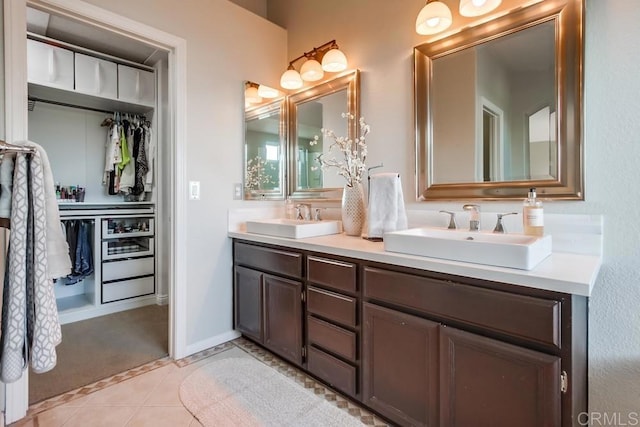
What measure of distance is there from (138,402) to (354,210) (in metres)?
1.56

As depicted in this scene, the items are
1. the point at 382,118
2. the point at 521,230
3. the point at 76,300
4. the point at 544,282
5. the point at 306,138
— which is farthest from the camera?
the point at 76,300

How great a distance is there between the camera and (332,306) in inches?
62.4

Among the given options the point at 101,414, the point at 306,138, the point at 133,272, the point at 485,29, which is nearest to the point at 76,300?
the point at 133,272

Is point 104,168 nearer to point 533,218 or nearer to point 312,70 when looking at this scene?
point 312,70

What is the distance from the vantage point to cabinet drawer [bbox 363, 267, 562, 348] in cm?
95

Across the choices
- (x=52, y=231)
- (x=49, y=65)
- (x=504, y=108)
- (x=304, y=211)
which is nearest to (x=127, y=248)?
(x=49, y=65)

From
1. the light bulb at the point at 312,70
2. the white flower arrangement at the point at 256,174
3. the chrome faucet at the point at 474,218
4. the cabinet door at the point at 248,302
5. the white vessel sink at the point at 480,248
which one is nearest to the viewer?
the white vessel sink at the point at 480,248

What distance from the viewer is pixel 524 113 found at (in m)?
1.47

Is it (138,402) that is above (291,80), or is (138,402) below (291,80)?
below

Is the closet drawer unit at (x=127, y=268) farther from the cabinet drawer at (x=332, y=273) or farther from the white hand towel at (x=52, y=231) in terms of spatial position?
the cabinet drawer at (x=332, y=273)

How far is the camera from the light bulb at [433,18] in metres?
1.58

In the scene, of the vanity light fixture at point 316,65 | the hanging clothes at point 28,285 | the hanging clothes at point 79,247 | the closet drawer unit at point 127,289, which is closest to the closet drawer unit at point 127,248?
the hanging clothes at point 79,247

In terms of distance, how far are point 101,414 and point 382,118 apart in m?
2.22

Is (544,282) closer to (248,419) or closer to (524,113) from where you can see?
(524,113)
